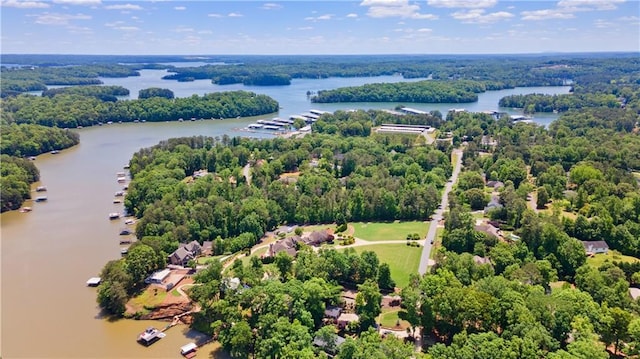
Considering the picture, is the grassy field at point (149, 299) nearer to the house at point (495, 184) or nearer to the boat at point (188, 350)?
the boat at point (188, 350)

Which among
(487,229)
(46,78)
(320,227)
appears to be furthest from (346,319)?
(46,78)

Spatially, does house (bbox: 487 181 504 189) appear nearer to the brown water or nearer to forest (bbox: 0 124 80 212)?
the brown water

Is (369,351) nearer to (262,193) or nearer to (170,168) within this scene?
(262,193)

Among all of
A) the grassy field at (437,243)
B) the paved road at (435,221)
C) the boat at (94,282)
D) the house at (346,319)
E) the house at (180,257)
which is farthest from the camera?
the grassy field at (437,243)

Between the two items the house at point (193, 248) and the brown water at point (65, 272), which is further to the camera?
the house at point (193, 248)

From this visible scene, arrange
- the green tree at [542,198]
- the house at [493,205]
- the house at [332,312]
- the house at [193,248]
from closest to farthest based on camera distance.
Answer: the house at [332,312] → the house at [193,248] → the house at [493,205] → the green tree at [542,198]

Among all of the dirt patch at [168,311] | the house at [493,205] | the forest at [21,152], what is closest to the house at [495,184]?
the house at [493,205]

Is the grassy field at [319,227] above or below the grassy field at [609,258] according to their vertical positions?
below

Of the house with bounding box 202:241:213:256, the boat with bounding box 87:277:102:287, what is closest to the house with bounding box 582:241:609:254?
the house with bounding box 202:241:213:256

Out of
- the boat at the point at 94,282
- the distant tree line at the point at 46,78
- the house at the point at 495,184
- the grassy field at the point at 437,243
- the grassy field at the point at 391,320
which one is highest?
the distant tree line at the point at 46,78
